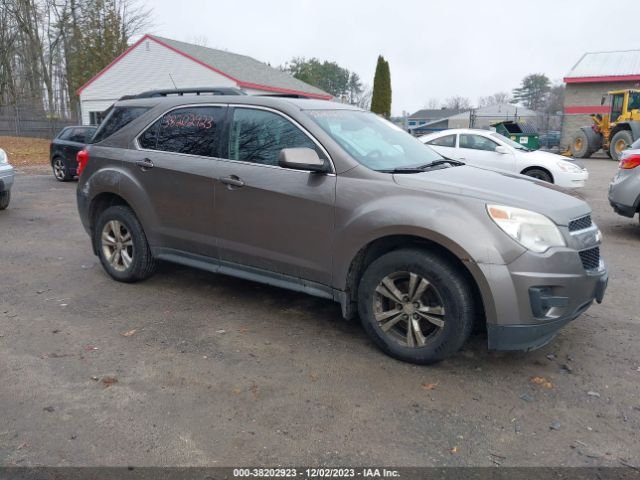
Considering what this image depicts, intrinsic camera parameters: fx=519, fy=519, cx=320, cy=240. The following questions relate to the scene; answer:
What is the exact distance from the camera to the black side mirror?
3773 mm

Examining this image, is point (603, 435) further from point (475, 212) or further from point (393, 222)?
point (393, 222)

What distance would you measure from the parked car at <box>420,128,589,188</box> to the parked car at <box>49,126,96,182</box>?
9.25 metres

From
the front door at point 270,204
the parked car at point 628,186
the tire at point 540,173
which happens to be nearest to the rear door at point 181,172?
the front door at point 270,204

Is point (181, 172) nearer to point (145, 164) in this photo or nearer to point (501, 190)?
point (145, 164)

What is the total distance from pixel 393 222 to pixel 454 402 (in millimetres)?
1211

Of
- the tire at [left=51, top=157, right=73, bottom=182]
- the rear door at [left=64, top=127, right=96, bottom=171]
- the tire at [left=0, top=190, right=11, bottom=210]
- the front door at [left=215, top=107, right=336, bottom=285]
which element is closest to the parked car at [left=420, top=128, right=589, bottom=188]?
the front door at [left=215, top=107, right=336, bottom=285]

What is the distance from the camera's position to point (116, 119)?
17.5ft

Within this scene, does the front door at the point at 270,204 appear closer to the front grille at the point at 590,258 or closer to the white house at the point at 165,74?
the front grille at the point at 590,258

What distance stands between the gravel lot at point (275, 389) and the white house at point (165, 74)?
21891 mm

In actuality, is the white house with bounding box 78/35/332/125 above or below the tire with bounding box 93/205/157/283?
above

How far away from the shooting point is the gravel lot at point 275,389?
8.88ft

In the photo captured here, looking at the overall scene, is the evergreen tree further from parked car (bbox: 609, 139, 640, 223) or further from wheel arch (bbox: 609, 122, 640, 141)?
parked car (bbox: 609, 139, 640, 223)

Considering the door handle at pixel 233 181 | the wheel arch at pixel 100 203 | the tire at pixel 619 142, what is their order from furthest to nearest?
the tire at pixel 619 142
the wheel arch at pixel 100 203
the door handle at pixel 233 181

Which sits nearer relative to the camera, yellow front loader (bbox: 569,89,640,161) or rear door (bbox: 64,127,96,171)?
rear door (bbox: 64,127,96,171)
